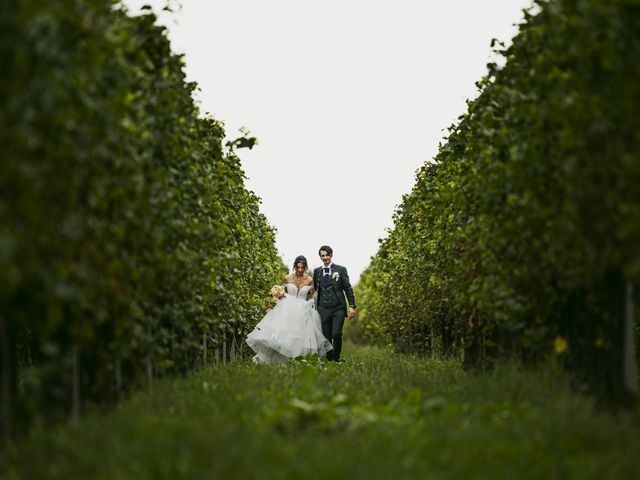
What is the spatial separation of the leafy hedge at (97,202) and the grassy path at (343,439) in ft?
1.81

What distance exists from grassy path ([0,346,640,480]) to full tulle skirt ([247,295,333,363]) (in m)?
7.50

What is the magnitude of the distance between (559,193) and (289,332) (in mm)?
9063

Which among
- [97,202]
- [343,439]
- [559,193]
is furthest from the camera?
[559,193]

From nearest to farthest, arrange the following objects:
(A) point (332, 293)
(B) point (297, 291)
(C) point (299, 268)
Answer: (A) point (332, 293) → (B) point (297, 291) → (C) point (299, 268)

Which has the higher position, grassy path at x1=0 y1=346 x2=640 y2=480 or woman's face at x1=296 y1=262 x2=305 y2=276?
woman's face at x1=296 y1=262 x2=305 y2=276

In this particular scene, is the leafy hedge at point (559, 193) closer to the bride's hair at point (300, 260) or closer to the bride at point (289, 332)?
the bride at point (289, 332)

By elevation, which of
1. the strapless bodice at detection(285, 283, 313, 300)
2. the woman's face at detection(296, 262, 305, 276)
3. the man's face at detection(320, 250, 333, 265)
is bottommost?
the strapless bodice at detection(285, 283, 313, 300)

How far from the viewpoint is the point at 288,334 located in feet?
51.5

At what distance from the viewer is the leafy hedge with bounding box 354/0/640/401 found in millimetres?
6082

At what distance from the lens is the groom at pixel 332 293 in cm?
1662

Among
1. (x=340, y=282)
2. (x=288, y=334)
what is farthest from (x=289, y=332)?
(x=340, y=282)

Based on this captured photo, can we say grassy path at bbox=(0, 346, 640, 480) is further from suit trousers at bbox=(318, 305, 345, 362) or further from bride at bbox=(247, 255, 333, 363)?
suit trousers at bbox=(318, 305, 345, 362)

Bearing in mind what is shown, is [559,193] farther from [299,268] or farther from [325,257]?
[299,268]

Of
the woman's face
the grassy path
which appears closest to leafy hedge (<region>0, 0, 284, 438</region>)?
the grassy path
